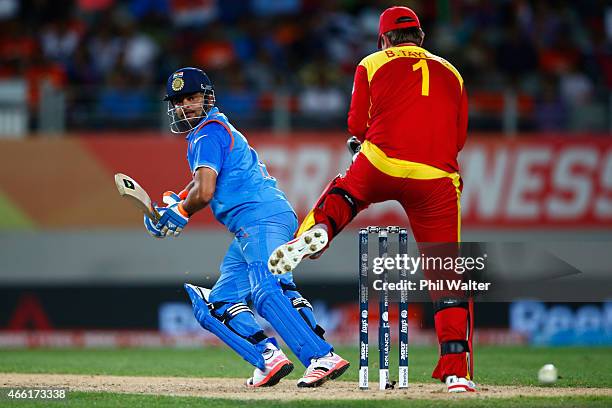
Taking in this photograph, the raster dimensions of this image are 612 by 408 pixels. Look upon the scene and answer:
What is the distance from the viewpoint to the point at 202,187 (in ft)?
25.6

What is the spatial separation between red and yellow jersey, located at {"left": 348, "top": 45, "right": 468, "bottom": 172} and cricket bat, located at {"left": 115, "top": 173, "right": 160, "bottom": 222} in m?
1.46

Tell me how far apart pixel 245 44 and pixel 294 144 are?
6.23 ft

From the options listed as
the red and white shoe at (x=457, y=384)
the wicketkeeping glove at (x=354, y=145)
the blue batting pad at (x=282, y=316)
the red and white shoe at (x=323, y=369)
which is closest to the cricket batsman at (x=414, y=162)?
the red and white shoe at (x=457, y=384)

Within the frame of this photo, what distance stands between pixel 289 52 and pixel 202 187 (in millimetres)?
9668

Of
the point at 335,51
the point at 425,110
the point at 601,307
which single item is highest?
the point at 335,51

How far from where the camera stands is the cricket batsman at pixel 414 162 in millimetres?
7613

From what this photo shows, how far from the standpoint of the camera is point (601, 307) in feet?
53.1

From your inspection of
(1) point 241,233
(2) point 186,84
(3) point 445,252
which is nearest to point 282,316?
(1) point 241,233

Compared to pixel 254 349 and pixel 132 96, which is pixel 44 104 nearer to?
pixel 132 96

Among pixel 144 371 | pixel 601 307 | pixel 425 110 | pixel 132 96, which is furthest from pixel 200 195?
pixel 601 307

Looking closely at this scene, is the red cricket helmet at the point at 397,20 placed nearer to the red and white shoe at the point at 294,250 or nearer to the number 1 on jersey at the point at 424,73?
the number 1 on jersey at the point at 424,73

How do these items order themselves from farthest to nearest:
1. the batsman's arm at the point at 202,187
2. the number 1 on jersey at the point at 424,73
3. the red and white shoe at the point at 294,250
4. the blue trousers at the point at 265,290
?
the blue trousers at the point at 265,290, the batsman's arm at the point at 202,187, the number 1 on jersey at the point at 424,73, the red and white shoe at the point at 294,250

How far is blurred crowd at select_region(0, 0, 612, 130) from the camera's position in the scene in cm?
1627

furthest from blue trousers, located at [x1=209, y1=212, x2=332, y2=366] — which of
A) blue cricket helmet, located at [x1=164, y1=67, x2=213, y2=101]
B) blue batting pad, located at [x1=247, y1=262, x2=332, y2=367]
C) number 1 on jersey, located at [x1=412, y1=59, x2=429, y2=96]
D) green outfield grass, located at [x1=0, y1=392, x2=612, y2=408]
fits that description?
number 1 on jersey, located at [x1=412, y1=59, x2=429, y2=96]
